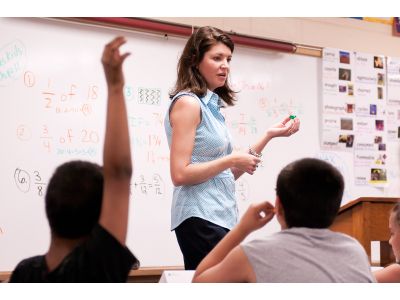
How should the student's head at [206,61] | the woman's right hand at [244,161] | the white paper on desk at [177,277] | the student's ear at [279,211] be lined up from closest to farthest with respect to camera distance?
the student's ear at [279,211] < the white paper on desk at [177,277] < the woman's right hand at [244,161] < the student's head at [206,61]

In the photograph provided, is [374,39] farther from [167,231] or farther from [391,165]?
[167,231]

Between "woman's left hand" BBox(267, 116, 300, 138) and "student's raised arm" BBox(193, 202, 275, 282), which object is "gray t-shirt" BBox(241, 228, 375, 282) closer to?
"student's raised arm" BBox(193, 202, 275, 282)

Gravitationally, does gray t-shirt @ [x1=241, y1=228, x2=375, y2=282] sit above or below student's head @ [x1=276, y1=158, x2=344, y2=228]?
below

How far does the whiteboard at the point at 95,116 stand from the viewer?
8.18 ft

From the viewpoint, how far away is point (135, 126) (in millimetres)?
2779

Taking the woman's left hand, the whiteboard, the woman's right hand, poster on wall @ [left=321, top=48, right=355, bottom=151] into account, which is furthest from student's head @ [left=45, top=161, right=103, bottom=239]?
poster on wall @ [left=321, top=48, right=355, bottom=151]

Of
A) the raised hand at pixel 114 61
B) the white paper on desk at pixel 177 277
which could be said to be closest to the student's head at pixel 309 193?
the white paper on desk at pixel 177 277

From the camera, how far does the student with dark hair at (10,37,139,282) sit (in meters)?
0.78

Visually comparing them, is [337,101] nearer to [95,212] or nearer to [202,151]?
[202,151]

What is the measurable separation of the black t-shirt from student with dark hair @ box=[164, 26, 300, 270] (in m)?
0.51

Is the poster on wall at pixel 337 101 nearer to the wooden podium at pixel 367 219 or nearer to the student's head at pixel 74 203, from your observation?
the wooden podium at pixel 367 219

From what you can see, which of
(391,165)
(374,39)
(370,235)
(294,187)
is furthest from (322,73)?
(294,187)

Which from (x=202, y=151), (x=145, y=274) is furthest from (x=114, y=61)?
(x=145, y=274)

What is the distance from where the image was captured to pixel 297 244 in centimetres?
95
